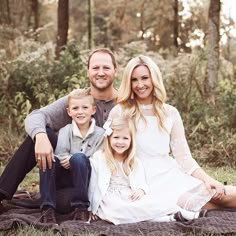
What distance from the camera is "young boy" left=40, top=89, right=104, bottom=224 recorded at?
161 inches

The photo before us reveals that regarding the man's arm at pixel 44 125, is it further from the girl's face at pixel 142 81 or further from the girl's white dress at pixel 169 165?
the girl's face at pixel 142 81

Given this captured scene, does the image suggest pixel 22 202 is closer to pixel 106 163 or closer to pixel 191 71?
pixel 106 163

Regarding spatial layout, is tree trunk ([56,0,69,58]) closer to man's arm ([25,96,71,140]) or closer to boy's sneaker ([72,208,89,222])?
man's arm ([25,96,71,140])

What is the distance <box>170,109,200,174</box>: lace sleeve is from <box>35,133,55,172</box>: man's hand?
0.99 m

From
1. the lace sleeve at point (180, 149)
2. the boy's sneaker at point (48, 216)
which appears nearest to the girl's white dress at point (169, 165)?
the lace sleeve at point (180, 149)

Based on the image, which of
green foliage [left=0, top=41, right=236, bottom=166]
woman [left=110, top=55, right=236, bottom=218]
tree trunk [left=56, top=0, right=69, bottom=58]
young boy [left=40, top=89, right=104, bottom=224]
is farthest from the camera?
tree trunk [left=56, top=0, right=69, bottom=58]

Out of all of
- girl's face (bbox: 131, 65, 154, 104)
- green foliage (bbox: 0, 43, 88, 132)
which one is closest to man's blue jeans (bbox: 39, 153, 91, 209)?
girl's face (bbox: 131, 65, 154, 104)

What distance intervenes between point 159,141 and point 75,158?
70 cm

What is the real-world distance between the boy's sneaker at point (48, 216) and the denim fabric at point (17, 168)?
0.33 m

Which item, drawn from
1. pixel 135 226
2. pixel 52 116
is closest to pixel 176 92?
pixel 52 116

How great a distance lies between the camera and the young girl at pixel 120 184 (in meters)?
4.01

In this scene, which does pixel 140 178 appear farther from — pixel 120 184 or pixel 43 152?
pixel 43 152

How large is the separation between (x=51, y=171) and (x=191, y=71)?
5.45 meters

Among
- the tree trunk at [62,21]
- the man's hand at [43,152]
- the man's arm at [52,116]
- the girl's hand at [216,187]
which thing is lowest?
the girl's hand at [216,187]
